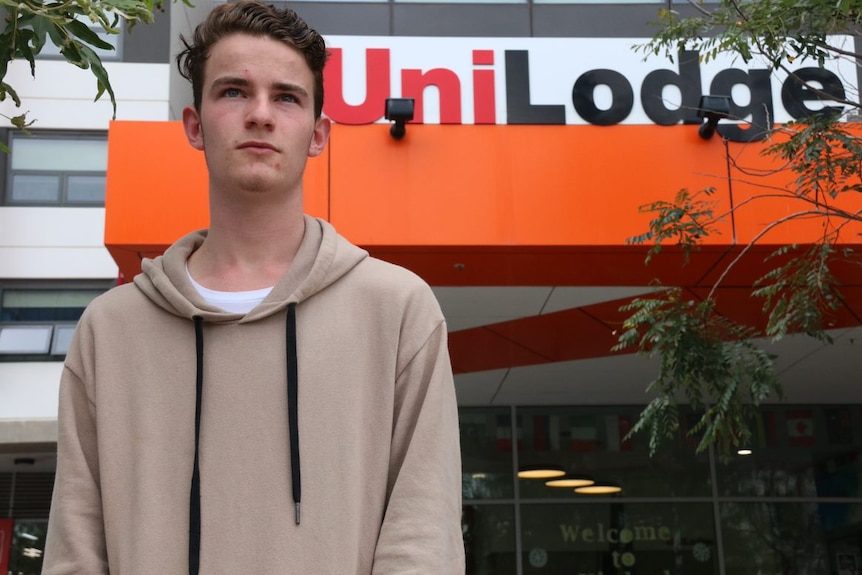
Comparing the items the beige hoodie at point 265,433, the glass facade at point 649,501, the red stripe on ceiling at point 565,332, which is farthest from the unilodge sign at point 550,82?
the beige hoodie at point 265,433

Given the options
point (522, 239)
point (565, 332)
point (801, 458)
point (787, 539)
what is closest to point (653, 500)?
point (787, 539)

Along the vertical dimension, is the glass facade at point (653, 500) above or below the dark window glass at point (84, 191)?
below

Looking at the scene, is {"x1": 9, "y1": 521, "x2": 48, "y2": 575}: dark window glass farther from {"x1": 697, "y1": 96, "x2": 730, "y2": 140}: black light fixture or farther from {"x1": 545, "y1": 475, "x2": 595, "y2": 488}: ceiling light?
{"x1": 697, "y1": 96, "x2": 730, "y2": 140}: black light fixture

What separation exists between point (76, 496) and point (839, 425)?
1426 centimetres

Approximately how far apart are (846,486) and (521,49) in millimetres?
8421

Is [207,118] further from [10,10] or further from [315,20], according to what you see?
[315,20]

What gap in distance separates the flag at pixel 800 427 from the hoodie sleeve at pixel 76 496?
1376 centimetres

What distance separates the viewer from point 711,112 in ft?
26.3

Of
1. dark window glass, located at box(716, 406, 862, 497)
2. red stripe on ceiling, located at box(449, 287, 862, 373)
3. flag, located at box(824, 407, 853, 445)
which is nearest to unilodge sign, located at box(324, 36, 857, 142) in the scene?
red stripe on ceiling, located at box(449, 287, 862, 373)

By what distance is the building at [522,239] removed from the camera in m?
8.27

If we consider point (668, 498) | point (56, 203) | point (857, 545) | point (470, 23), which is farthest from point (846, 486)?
point (56, 203)

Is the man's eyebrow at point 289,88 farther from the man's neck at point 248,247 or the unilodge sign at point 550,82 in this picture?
the unilodge sign at point 550,82

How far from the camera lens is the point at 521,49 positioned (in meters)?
9.34

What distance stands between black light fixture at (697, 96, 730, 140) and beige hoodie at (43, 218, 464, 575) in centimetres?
643
